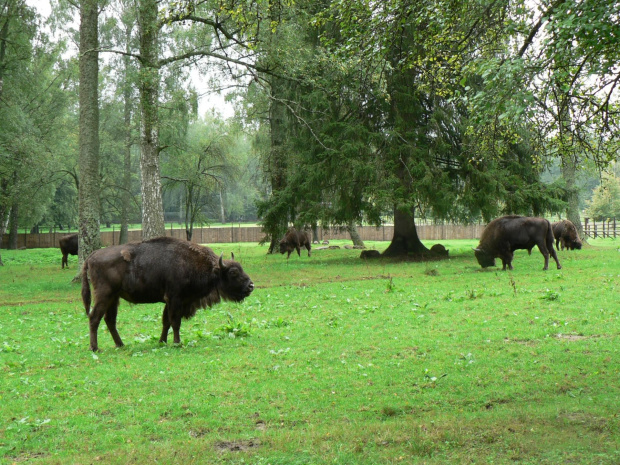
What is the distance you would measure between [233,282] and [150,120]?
12933mm

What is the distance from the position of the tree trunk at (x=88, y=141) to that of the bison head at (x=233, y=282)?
12.2m

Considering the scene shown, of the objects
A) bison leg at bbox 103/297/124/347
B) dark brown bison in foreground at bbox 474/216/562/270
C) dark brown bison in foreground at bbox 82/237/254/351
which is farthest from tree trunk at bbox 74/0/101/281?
dark brown bison in foreground at bbox 474/216/562/270

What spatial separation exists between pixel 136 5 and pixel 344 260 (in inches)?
594

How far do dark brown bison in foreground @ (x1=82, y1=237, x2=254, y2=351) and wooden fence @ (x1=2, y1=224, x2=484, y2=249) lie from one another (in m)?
45.1

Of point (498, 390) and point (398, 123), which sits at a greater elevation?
point (398, 123)

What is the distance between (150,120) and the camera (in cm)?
2170

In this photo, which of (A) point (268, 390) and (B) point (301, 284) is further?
(B) point (301, 284)

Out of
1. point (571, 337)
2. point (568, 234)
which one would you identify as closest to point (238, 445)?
point (571, 337)

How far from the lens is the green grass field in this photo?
548 centimetres

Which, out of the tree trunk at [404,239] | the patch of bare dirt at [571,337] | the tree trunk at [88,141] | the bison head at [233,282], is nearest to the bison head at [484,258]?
the tree trunk at [404,239]

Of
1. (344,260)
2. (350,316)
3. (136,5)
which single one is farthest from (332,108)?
(350,316)

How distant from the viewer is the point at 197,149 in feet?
160

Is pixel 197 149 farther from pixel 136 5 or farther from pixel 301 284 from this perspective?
pixel 301 284

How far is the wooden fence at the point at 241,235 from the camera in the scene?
62.9m
